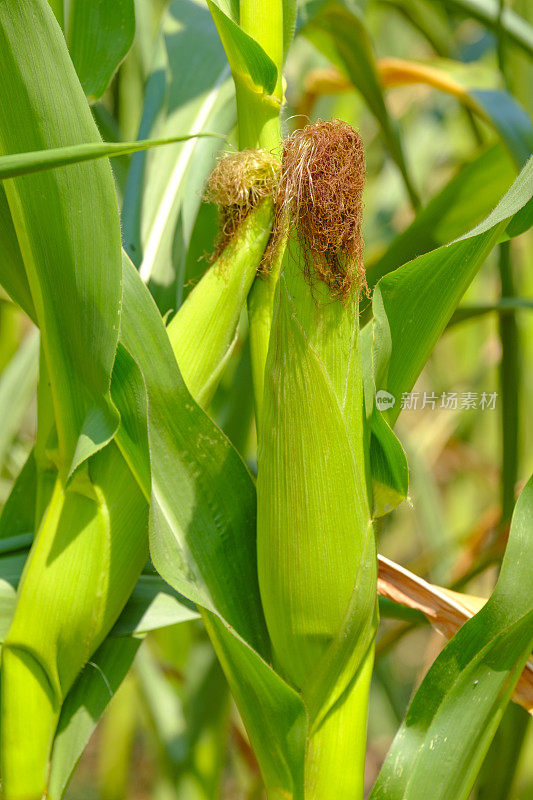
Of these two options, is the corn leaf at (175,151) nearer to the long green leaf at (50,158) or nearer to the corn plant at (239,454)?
the corn plant at (239,454)

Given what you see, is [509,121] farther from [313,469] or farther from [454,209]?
[313,469]

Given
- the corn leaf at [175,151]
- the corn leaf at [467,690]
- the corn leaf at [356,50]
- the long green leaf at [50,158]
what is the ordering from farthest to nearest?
the corn leaf at [356,50] < the corn leaf at [175,151] < the corn leaf at [467,690] < the long green leaf at [50,158]

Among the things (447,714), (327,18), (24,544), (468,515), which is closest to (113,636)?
(24,544)

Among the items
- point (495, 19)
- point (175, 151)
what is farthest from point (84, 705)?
point (495, 19)

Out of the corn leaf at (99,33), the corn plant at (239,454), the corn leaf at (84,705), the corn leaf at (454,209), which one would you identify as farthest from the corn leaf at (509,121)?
the corn leaf at (84,705)

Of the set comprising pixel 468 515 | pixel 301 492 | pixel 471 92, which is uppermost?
pixel 471 92

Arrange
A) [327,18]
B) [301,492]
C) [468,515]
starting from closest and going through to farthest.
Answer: [301,492]
[327,18]
[468,515]

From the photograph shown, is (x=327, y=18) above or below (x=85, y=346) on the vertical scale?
above

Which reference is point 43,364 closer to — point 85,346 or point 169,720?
point 85,346
